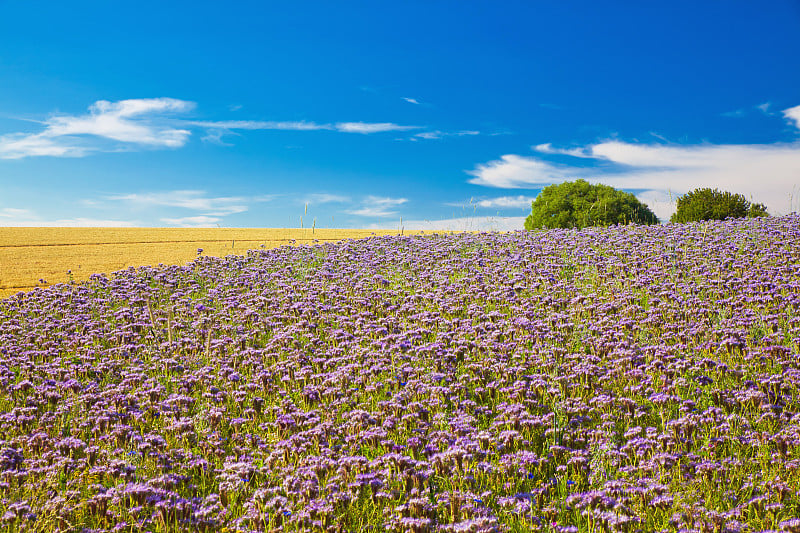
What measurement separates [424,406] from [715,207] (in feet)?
78.0

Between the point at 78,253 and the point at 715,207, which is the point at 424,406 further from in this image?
the point at 78,253

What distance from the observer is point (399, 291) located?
37.9ft

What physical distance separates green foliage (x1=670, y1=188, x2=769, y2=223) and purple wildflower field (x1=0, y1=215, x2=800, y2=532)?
46.1ft

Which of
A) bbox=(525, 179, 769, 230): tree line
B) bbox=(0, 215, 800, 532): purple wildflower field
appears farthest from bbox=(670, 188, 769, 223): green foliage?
bbox=(0, 215, 800, 532): purple wildflower field

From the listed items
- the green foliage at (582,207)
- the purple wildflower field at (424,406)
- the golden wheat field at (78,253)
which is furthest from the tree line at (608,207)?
the purple wildflower field at (424,406)

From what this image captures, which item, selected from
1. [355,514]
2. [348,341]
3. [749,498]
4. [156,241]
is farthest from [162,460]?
[156,241]

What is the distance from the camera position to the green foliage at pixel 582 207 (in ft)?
94.6

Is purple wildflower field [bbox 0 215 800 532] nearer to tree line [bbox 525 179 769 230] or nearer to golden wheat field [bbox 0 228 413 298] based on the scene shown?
golden wheat field [bbox 0 228 413 298]

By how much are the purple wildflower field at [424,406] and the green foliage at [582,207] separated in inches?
649

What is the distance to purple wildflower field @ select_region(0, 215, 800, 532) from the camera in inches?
190

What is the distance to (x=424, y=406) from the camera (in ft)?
21.6

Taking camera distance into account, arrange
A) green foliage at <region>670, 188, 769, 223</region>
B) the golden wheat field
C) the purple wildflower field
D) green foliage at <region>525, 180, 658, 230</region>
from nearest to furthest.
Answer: the purple wildflower field < the golden wheat field < green foliage at <region>670, 188, 769, 223</region> < green foliage at <region>525, 180, 658, 230</region>

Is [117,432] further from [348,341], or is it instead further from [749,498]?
[749,498]

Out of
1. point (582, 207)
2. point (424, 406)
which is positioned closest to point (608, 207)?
point (582, 207)
